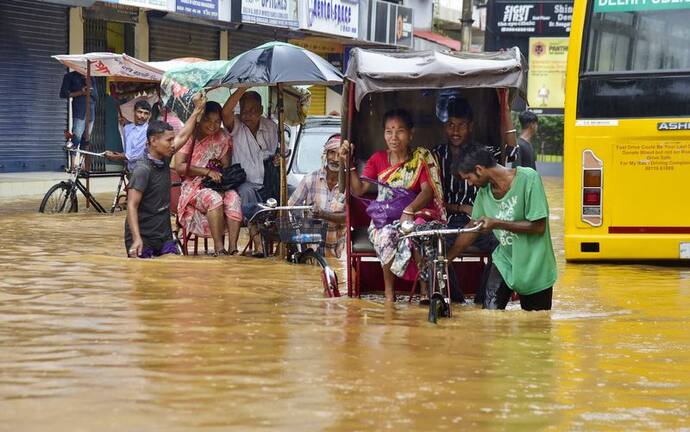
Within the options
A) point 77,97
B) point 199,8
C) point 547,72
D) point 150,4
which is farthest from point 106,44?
point 547,72

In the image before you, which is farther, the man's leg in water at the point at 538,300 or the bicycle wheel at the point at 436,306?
the man's leg in water at the point at 538,300

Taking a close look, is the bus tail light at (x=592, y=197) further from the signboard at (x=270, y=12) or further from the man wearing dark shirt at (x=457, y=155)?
the signboard at (x=270, y=12)

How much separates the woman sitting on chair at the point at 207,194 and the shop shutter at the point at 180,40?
52.1 feet

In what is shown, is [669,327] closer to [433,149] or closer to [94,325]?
[433,149]

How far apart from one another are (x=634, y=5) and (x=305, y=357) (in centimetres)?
702

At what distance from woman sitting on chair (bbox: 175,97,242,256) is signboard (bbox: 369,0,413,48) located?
25049 millimetres

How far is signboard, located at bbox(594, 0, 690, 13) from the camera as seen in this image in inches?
513

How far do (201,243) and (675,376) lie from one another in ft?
27.3

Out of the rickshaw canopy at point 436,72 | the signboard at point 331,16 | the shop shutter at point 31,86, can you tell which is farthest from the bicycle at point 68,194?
the signboard at point 331,16

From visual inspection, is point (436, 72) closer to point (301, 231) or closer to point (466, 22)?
point (301, 231)

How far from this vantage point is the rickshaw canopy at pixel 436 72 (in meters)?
9.09

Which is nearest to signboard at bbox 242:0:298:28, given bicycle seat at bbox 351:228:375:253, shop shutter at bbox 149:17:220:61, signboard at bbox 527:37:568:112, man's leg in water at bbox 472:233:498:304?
shop shutter at bbox 149:17:220:61

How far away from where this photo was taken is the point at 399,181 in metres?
9.55

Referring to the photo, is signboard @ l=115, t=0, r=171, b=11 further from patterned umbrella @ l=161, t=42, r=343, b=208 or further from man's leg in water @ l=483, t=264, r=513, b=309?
man's leg in water @ l=483, t=264, r=513, b=309
